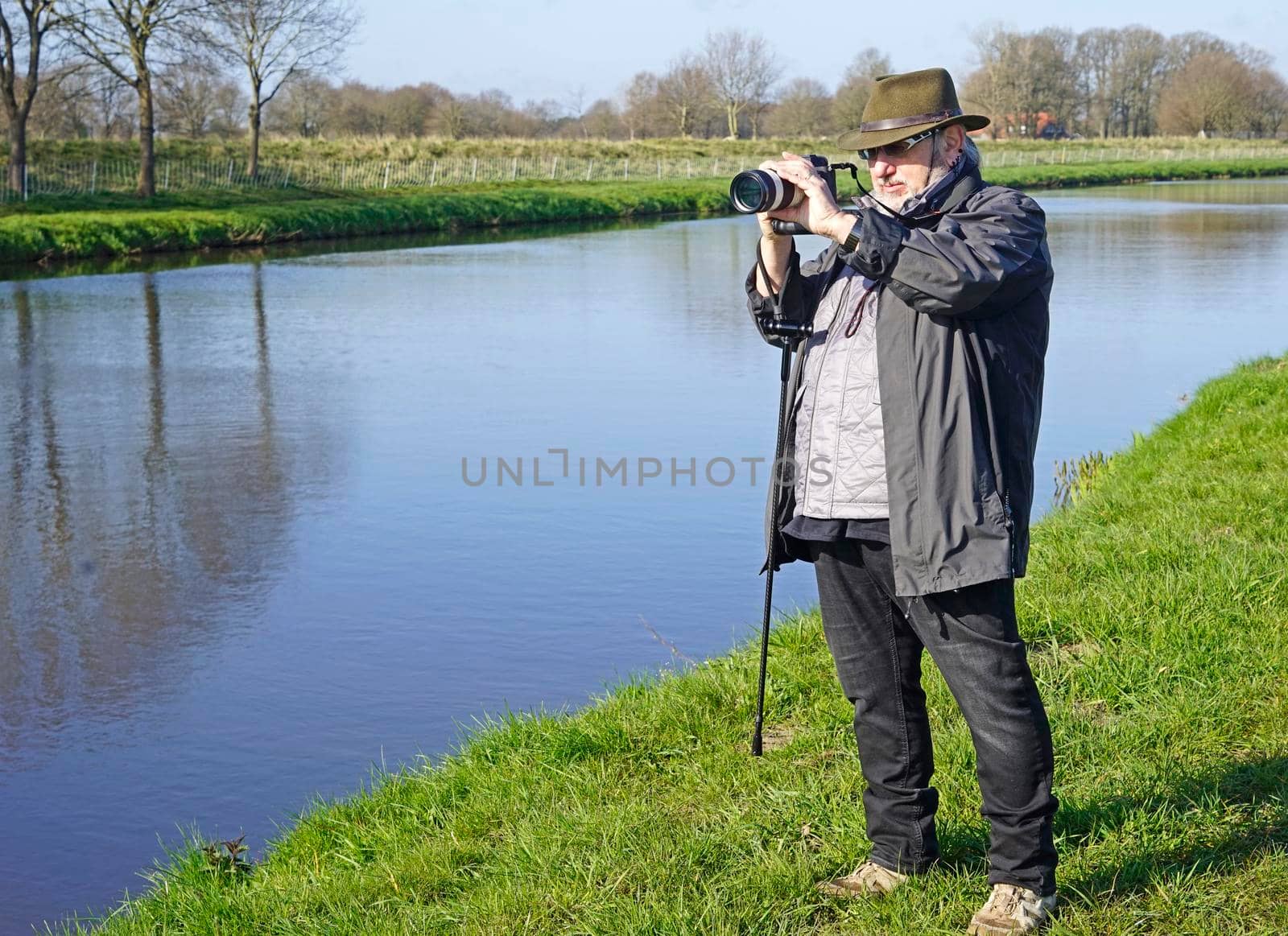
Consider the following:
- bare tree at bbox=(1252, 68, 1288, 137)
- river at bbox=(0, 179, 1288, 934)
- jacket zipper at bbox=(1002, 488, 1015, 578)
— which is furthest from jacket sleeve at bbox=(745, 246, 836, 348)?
Result: bare tree at bbox=(1252, 68, 1288, 137)

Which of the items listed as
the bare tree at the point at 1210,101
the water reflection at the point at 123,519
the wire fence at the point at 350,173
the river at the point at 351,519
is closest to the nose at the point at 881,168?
the river at the point at 351,519

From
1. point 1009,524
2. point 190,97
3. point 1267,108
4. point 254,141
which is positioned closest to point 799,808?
point 1009,524

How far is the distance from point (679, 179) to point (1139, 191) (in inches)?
666

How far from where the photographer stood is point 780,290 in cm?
329

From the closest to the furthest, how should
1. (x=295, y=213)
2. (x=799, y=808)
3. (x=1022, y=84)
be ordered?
(x=799, y=808) → (x=295, y=213) → (x=1022, y=84)

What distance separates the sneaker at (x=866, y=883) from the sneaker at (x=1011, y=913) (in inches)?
10.0

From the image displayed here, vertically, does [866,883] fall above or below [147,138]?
below

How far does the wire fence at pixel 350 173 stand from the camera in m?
34.9

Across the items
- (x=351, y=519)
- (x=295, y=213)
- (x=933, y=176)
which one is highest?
(x=295, y=213)

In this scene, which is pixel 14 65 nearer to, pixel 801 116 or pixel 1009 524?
pixel 1009 524

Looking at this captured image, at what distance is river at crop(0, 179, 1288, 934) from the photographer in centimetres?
541

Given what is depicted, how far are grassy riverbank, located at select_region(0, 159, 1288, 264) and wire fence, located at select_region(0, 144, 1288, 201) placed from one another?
1375mm

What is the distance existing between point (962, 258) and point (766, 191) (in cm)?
48

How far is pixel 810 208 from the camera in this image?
3.14 metres
